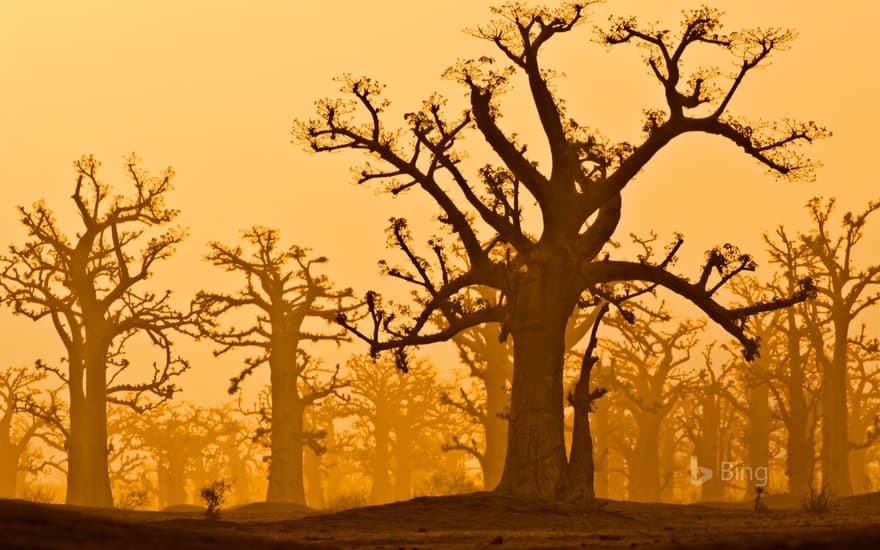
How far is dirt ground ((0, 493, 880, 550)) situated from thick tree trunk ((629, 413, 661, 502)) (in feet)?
82.2

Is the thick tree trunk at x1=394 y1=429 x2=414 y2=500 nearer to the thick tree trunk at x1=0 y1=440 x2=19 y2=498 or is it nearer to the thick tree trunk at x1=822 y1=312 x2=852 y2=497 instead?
the thick tree trunk at x1=0 y1=440 x2=19 y2=498

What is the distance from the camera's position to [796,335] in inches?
1686

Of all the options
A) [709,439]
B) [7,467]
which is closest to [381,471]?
[709,439]

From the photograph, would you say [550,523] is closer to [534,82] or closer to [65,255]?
[534,82]

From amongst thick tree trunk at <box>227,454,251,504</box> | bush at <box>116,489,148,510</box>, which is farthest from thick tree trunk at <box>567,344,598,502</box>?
thick tree trunk at <box>227,454,251,504</box>

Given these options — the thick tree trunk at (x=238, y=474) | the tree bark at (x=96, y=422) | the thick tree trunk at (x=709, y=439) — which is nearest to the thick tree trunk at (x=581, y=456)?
the tree bark at (x=96, y=422)

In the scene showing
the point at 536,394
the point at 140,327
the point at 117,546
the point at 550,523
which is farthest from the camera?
the point at 140,327

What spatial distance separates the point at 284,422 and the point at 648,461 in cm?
1673

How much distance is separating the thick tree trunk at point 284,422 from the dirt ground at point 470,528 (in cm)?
1638

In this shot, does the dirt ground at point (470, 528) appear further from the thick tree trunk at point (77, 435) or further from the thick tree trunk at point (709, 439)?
the thick tree trunk at point (709, 439)

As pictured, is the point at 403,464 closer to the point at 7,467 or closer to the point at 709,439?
the point at 709,439

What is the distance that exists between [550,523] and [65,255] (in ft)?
76.1

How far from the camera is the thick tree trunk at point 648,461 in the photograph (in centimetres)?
5122

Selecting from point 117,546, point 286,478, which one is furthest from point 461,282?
point 286,478
